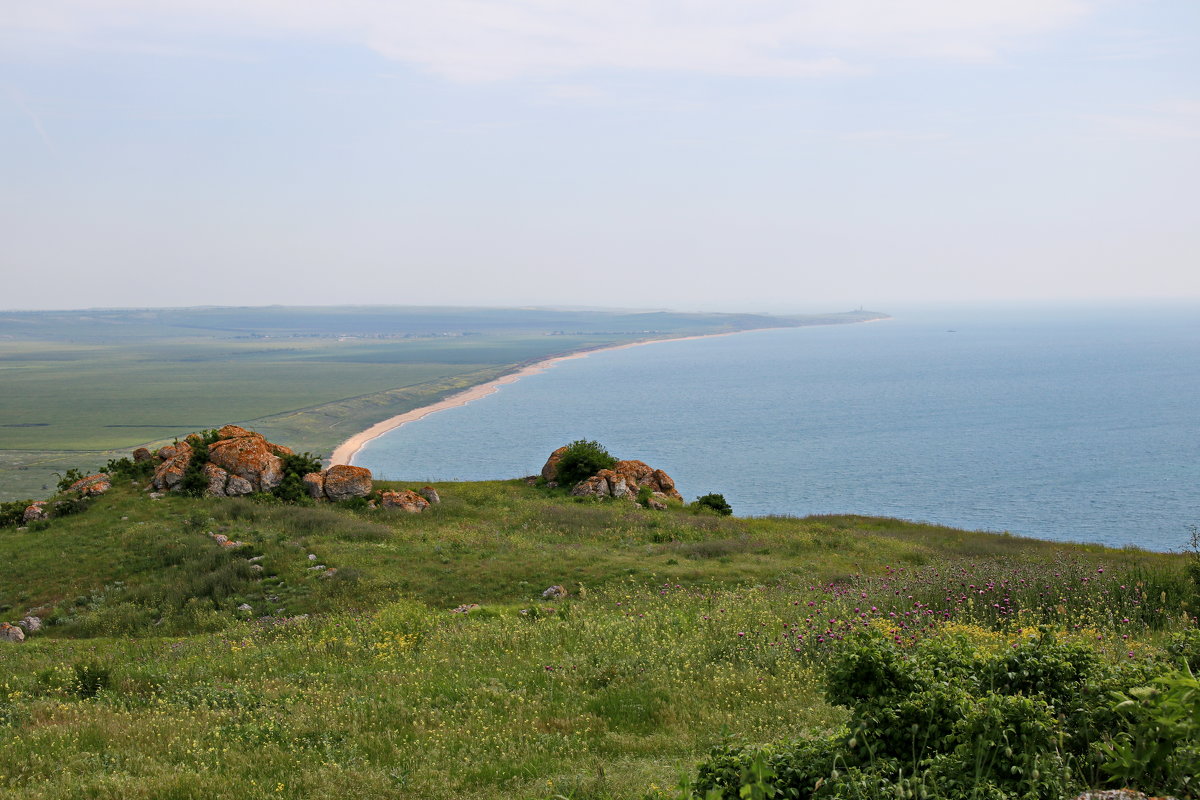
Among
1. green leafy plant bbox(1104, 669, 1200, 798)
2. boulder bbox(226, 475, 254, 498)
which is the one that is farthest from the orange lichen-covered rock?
green leafy plant bbox(1104, 669, 1200, 798)

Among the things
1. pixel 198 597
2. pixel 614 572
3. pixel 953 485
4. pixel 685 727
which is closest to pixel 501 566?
pixel 614 572

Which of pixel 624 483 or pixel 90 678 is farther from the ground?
pixel 90 678

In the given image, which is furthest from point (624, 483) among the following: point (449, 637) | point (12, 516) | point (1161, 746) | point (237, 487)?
point (1161, 746)

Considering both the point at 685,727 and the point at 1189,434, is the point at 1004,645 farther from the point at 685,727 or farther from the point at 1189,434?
the point at 1189,434

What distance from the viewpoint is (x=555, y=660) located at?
12.9 metres

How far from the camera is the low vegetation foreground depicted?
6586mm

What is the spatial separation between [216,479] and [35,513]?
6.69 m

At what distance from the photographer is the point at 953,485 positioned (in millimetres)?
80000

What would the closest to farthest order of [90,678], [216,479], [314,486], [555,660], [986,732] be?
[986,732]
[555,660]
[90,678]
[216,479]
[314,486]

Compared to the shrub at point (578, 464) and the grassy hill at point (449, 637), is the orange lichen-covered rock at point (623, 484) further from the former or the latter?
the grassy hill at point (449, 637)

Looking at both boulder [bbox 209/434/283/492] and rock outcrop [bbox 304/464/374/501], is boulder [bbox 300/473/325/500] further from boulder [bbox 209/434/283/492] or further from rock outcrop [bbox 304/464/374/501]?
boulder [bbox 209/434/283/492]

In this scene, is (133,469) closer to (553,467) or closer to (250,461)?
(250,461)

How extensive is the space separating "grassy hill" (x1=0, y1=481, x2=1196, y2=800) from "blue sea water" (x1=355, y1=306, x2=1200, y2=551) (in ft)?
147

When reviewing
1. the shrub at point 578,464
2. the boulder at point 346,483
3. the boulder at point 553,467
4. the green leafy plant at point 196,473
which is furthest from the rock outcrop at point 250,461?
the shrub at point 578,464
